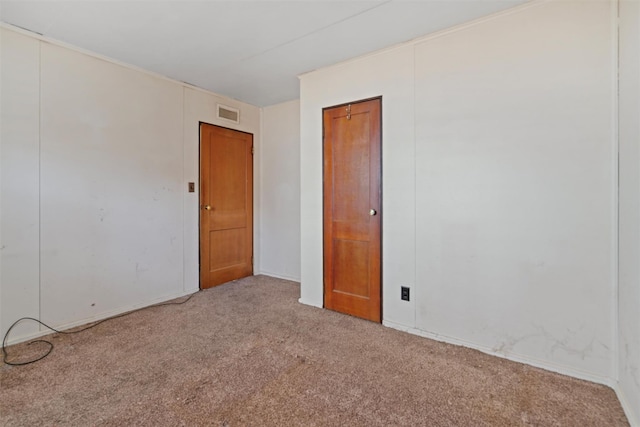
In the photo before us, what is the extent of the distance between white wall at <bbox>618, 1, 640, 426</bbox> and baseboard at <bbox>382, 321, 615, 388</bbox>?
0.12 meters

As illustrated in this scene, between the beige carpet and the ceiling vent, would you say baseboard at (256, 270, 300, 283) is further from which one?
the ceiling vent

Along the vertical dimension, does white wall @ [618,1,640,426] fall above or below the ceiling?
below

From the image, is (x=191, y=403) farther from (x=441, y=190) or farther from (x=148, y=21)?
(x=148, y=21)

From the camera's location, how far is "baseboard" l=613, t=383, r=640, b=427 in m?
1.40

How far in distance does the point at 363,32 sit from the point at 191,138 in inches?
88.9

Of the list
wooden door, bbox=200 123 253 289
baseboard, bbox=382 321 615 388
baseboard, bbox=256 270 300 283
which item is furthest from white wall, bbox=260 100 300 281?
baseboard, bbox=382 321 615 388

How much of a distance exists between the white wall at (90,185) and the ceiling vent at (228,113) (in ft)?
0.89

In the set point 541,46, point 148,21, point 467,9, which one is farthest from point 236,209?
point 541,46

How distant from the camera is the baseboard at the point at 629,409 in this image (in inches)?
55.1

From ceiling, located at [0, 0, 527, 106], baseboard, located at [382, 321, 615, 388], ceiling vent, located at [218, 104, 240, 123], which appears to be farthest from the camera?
ceiling vent, located at [218, 104, 240, 123]

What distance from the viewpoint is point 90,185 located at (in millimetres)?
2627

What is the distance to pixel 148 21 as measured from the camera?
2.14 meters

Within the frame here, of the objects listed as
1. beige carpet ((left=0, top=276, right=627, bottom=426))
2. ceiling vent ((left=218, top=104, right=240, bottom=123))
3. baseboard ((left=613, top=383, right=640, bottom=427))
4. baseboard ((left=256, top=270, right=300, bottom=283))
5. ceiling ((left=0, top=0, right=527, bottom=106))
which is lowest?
beige carpet ((left=0, top=276, right=627, bottom=426))

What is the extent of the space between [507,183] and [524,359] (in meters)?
1.23
